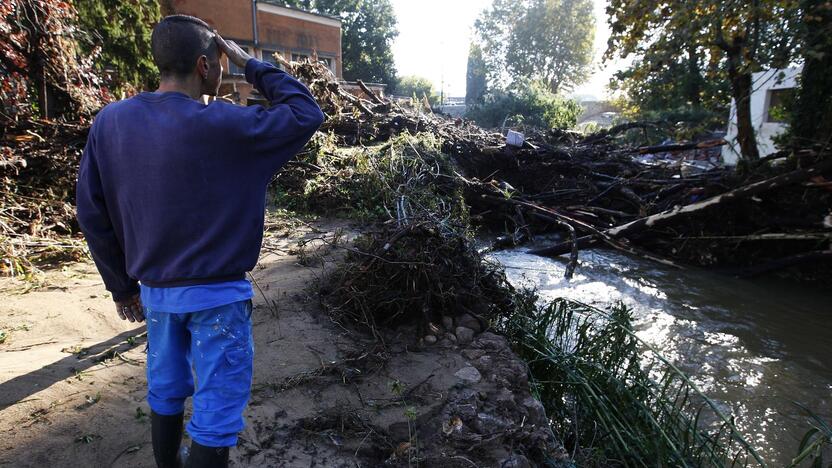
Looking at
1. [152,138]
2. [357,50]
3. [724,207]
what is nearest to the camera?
[152,138]

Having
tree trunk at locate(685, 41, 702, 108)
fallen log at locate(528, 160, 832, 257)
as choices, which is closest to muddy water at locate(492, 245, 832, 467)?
fallen log at locate(528, 160, 832, 257)

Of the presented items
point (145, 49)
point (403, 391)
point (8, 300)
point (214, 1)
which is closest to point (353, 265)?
point (403, 391)

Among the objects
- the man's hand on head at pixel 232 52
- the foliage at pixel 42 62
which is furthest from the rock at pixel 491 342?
the foliage at pixel 42 62

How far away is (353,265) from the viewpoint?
11.9 ft

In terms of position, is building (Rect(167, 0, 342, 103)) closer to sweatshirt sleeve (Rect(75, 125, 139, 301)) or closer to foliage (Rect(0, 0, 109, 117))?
→ foliage (Rect(0, 0, 109, 117))

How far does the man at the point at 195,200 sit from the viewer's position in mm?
1596

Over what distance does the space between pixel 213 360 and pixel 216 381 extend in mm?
72

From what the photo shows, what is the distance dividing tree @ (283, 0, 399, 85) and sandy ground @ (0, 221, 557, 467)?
32.5m

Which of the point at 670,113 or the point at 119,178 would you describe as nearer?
the point at 119,178

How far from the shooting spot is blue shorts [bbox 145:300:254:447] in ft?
5.36

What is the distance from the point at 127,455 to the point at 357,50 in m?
35.0

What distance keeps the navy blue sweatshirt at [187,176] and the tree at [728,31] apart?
674 centimetres

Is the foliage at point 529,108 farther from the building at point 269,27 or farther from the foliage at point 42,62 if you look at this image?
the foliage at point 42,62

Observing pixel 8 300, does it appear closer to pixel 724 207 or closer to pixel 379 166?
pixel 379 166
